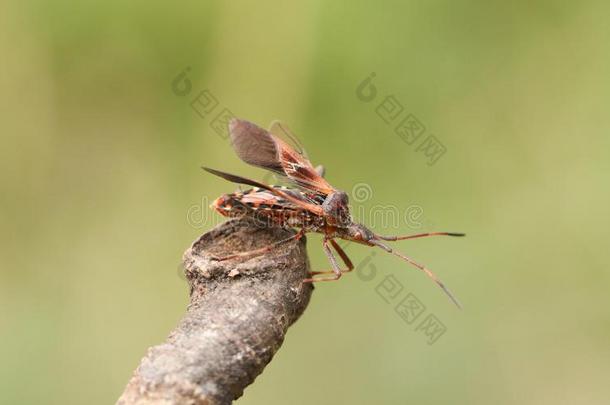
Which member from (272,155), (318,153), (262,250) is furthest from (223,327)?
(318,153)

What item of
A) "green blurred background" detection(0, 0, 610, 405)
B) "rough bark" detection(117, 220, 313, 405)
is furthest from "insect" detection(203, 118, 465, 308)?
"green blurred background" detection(0, 0, 610, 405)

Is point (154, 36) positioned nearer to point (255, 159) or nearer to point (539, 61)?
point (255, 159)

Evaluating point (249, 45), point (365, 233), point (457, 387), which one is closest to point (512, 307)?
point (457, 387)

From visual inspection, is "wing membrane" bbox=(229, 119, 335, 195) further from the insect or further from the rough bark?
the rough bark

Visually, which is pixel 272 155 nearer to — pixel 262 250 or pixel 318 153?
pixel 262 250

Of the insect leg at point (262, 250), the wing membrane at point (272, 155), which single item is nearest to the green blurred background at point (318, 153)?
the wing membrane at point (272, 155)

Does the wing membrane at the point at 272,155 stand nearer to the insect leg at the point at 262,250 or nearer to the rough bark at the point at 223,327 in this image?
the insect leg at the point at 262,250
